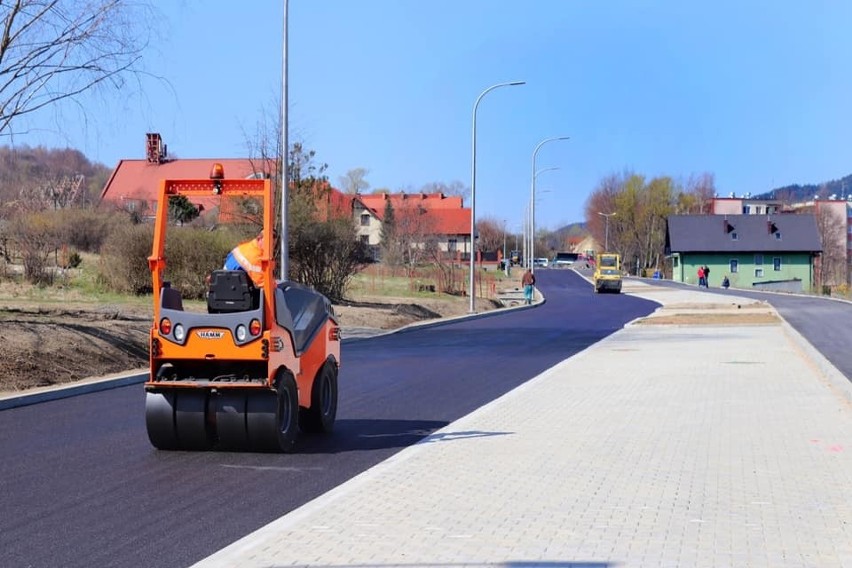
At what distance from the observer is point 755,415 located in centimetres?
1282

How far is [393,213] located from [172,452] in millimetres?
95152

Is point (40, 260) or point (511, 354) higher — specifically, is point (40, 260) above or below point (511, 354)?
above

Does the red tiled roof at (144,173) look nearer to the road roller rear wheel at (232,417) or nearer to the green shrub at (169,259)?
the green shrub at (169,259)

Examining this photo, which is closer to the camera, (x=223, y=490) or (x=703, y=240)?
(x=223, y=490)

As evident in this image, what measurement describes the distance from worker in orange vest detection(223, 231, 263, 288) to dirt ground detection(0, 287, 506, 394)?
18.3 ft

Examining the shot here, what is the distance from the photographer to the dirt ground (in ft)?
49.4

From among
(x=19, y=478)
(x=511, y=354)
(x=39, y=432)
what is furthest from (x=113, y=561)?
(x=511, y=354)

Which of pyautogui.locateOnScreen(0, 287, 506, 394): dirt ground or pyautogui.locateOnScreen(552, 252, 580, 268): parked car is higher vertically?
pyautogui.locateOnScreen(552, 252, 580, 268): parked car

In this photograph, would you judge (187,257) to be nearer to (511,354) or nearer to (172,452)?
(511,354)

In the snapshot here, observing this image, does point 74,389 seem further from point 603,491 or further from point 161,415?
point 603,491

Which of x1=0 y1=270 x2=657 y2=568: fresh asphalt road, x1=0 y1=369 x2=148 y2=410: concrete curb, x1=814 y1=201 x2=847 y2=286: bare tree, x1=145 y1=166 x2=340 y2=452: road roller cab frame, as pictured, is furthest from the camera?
x1=814 y1=201 x2=847 y2=286: bare tree

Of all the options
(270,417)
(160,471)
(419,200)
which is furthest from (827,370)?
(419,200)

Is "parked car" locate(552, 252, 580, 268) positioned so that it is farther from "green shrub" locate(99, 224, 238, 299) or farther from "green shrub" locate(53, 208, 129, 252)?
"green shrub" locate(99, 224, 238, 299)

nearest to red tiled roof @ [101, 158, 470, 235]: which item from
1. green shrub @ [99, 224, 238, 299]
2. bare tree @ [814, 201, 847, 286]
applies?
green shrub @ [99, 224, 238, 299]
